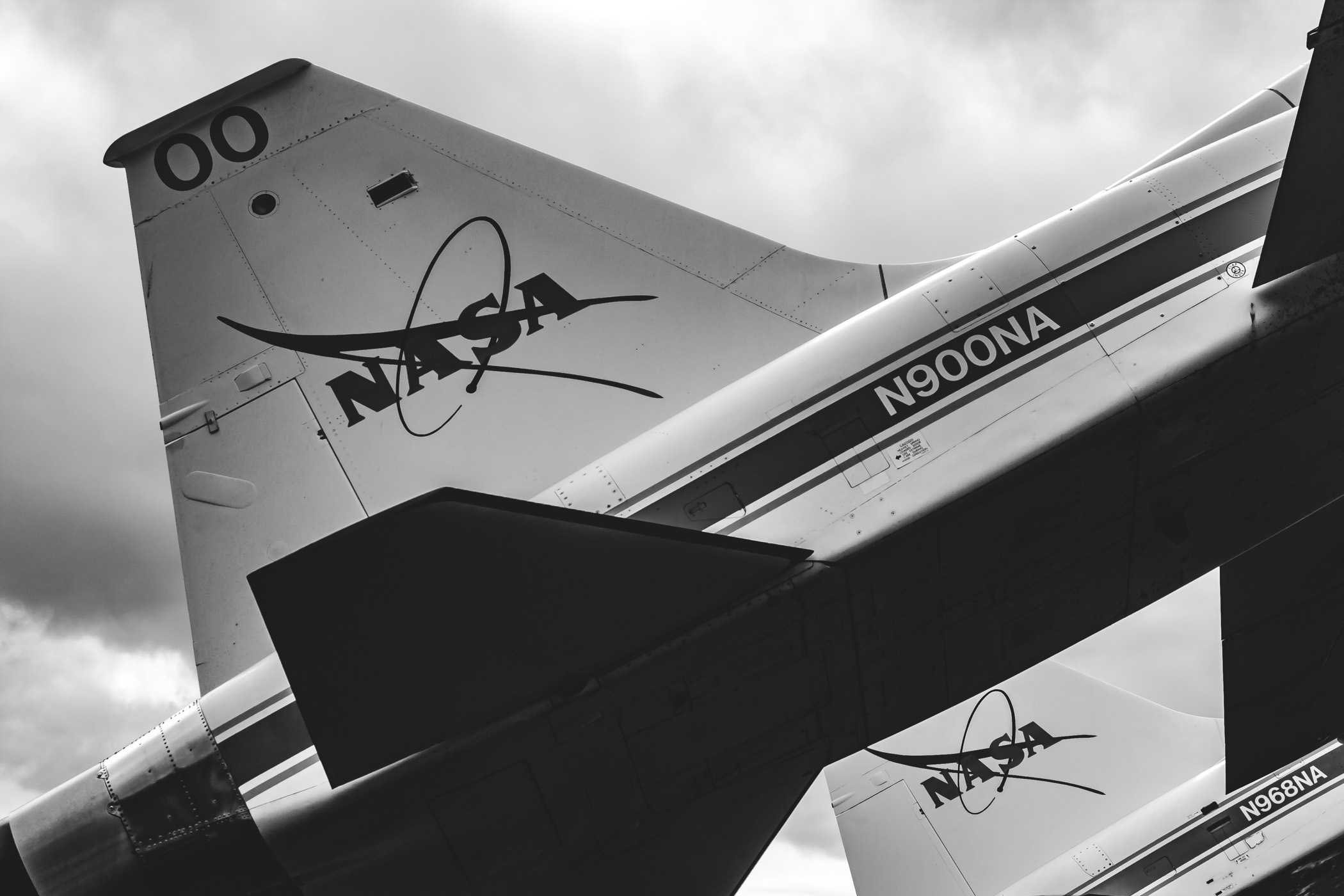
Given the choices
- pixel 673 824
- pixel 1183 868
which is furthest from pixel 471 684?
pixel 1183 868

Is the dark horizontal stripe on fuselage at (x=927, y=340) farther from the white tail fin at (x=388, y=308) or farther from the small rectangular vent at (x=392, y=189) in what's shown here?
the small rectangular vent at (x=392, y=189)

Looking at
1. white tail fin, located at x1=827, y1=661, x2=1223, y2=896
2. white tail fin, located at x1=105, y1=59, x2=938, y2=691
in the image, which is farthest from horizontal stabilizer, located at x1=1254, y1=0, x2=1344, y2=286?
white tail fin, located at x1=827, y1=661, x2=1223, y2=896

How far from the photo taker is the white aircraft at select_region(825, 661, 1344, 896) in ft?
35.7

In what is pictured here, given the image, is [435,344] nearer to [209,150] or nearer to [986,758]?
[209,150]

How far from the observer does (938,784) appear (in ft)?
38.6

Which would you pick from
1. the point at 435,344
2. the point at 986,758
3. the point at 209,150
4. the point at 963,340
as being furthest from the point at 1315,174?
the point at 986,758

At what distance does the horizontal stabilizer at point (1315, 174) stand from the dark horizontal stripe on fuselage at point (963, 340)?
10.3 inches

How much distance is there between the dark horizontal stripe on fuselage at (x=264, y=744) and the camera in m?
4.34

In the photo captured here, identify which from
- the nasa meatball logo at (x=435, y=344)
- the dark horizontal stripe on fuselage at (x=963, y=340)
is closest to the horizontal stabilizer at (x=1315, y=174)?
the dark horizontal stripe on fuselage at (x=963, y=340)

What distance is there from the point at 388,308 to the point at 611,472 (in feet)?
5.93

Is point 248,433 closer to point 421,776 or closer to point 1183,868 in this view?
point 421,776

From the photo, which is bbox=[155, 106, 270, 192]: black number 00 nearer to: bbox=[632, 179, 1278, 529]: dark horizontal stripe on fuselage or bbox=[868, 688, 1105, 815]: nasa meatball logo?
bbox=[632, 179, 1278, 529]: dark horizontal stripe on fuselage

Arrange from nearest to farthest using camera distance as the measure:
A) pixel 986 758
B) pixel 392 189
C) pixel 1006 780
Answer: pixel 392 189 < pixel 1006 780 < pixel 986 758

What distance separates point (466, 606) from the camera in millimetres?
3699
